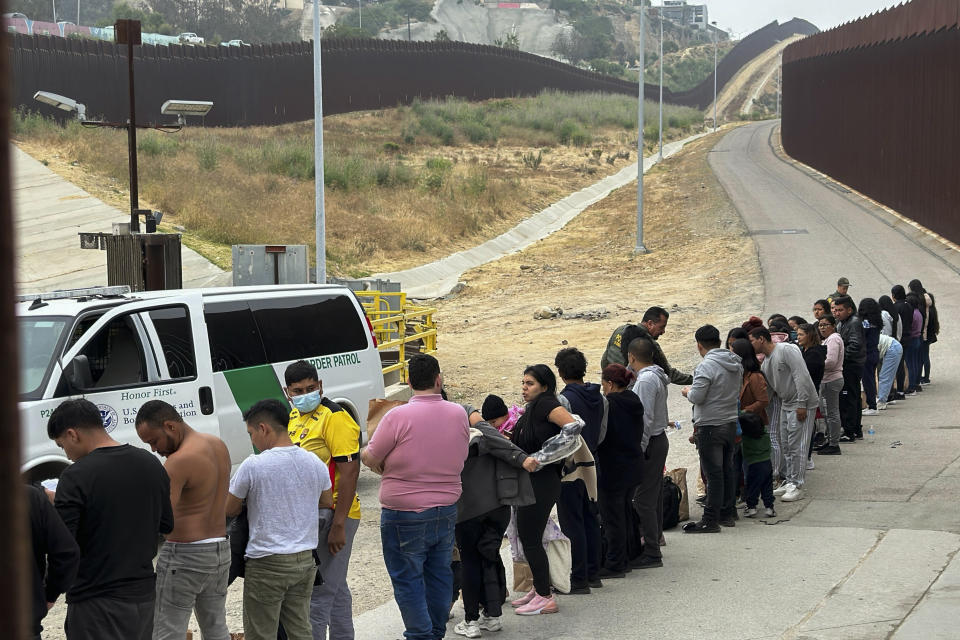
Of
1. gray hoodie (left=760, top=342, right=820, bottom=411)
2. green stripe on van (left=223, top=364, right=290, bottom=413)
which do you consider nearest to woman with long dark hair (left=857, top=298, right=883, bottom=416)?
gray hoodie (left=760, top=342, right=820, bottom=411)

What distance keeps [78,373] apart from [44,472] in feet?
2.74

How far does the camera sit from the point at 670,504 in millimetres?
9844

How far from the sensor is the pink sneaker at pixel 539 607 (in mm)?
7516

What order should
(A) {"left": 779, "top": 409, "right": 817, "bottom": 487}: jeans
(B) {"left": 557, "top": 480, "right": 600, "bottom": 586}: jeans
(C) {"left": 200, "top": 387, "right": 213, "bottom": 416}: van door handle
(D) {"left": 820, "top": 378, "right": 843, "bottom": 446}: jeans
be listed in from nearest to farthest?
1. (B) {"left": 557, "top": 480, "right": 600, "bottom": 586}: jeans
2. (C) {"left": 200, "top": 387, "right": 213, "bottom": 416}: van door handle
3. (A) {"left": 779, "top": 409, "right": 817, "bottom": 487}: jeans
4. (D) {"left": 820, "top": 378, "right": 843, "bottom": 446}: jeans

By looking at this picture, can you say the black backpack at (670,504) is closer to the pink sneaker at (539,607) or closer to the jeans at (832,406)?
the pink sneaker at (539,607)

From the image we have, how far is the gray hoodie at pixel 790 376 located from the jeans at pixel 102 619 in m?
6.85

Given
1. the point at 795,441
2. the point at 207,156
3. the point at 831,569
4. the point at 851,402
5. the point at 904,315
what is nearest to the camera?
the point at 831,569

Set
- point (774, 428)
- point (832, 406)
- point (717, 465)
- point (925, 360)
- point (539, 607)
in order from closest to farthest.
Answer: point (539, 607) → point (717, 465) → point (774, 428) → point (832, 406) → point (925, 360)

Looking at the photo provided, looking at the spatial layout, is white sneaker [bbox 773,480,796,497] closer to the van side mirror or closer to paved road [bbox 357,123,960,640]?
paved road [bbox 357,123,960,640]

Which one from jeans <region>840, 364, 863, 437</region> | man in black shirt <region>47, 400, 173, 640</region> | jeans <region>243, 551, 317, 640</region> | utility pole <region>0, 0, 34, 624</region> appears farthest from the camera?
jeans <region>840, 364, 863, 437</region>

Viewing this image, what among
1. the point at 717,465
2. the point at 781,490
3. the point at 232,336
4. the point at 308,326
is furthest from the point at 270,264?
the point at 717,465

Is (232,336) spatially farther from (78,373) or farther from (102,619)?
(102,619)

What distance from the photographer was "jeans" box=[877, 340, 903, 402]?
48.3 ft

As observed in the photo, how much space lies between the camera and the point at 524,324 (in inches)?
1020
